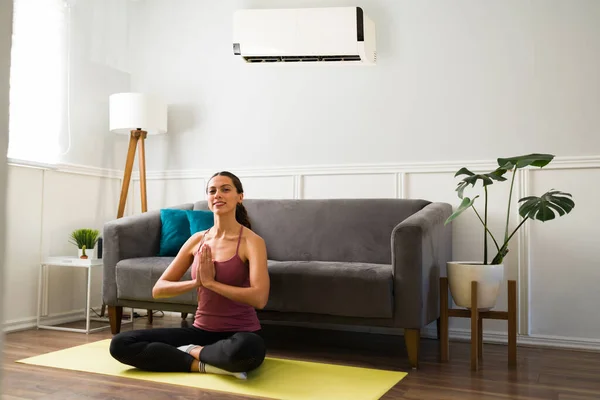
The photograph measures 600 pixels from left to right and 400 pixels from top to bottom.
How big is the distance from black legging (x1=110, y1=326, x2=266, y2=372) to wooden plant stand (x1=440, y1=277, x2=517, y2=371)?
0.97 metres

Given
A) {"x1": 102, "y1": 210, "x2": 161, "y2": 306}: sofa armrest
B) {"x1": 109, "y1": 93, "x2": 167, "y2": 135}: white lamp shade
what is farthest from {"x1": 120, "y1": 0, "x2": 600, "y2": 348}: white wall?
{"x1": 102, "y1": 210, "x2": 161, "y2": 306}: sofa armrest

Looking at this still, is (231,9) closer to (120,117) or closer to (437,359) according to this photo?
(120,117)

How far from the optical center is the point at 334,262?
10.3 ft

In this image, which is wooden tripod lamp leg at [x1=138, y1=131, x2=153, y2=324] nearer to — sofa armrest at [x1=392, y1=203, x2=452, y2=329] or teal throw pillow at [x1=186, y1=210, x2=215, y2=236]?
teal throw pillow at [x1=186, y1=210, x2=215, y2=236]

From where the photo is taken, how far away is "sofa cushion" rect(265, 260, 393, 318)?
276cm

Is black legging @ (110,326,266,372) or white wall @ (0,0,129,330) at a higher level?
white wall @ (0,0,129,330)

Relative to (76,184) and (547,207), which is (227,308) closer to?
(547,207)

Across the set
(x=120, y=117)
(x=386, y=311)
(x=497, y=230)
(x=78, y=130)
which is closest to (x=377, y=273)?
(x=386, y=311)

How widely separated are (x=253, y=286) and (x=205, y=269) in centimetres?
22

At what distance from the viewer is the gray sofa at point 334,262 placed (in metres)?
2.74

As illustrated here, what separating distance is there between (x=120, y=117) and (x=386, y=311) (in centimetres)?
234

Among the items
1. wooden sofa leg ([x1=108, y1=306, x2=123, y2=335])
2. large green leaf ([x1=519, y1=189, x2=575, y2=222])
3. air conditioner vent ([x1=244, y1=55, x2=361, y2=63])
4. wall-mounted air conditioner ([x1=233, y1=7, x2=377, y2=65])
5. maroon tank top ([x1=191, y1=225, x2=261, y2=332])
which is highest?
wall-mounted air conditioner ([x1=233, y1=7, x2=377, y2=65])

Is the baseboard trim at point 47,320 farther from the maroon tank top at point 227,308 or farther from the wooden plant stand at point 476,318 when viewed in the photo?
the wooden plant stand at point 476,318

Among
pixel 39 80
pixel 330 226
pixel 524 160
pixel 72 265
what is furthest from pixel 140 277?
pixel 524 160
